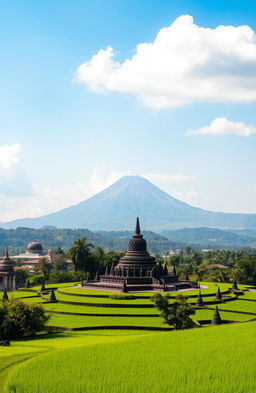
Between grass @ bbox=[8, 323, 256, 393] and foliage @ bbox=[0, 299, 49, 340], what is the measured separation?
1068 centimetres

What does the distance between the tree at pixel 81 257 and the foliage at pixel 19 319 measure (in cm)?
4707

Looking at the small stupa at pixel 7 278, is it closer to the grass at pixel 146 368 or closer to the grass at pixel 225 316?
the grass at pixel 225 316

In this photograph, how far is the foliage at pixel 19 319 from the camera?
3950 centimetres

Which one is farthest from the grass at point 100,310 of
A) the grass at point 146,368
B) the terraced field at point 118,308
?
the grass at point 146,368

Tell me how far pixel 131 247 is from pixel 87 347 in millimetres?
49427

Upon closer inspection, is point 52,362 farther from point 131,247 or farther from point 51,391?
point 131,247

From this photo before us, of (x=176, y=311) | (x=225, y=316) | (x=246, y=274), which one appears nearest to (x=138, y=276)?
(x=225, y=316)

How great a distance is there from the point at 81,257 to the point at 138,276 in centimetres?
1741

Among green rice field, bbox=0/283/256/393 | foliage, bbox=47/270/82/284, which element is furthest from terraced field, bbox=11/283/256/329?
foliage, bbox=47/270/82/284

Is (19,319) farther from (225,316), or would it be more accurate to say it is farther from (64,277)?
(64,277)

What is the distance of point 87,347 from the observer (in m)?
30.4

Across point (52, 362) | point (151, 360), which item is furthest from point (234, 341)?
point (52, 362)

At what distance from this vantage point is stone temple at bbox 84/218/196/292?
69.9 m

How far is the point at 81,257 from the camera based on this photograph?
88500 mm
